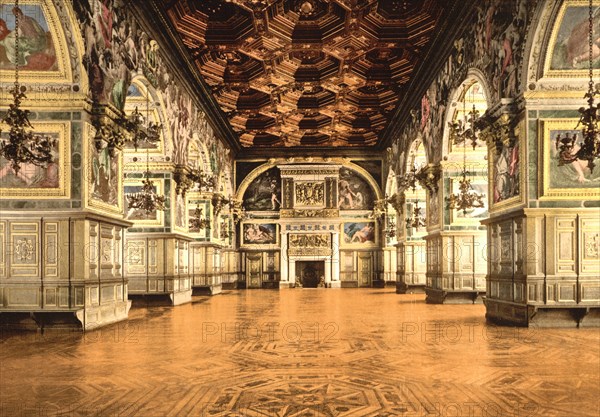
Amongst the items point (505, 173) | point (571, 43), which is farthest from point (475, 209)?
point (571, 43)

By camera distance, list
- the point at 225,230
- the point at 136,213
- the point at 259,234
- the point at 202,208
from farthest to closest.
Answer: the point at 259,234
the point at 225,230
the point at 202,208
the point at 136,213

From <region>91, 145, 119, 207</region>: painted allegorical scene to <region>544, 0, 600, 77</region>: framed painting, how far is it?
8708 mm

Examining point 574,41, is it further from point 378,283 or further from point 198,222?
point 378,283

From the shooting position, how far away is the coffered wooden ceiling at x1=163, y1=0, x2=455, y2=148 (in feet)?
47.5

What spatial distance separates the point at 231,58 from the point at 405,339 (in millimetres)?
12147

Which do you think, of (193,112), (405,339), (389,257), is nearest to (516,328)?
(405,339)

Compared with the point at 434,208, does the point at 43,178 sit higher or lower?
higher

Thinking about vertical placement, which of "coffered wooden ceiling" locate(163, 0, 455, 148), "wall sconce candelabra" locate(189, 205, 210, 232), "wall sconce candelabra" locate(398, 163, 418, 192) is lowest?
"wall sconce candelabra" locate(189, 205, 210, 232)

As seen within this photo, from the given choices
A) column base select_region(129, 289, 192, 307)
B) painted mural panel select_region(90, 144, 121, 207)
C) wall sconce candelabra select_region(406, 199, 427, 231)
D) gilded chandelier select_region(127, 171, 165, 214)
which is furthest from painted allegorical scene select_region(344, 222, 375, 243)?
painted mural panel select_region(90, 144, 121, 207)

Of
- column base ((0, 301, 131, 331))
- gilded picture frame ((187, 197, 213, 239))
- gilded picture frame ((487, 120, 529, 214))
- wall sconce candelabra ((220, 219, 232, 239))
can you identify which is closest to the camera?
column base ((0, 301, 131, 331))

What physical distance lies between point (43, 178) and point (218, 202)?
13827mm

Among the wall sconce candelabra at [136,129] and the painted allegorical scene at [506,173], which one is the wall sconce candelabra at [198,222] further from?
the painted allegorical scene at [506,173]

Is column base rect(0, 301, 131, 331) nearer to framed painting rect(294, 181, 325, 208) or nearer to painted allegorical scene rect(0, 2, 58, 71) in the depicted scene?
painted allegorical scene rect(0, 2, 58, 71)

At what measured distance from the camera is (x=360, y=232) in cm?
3178
